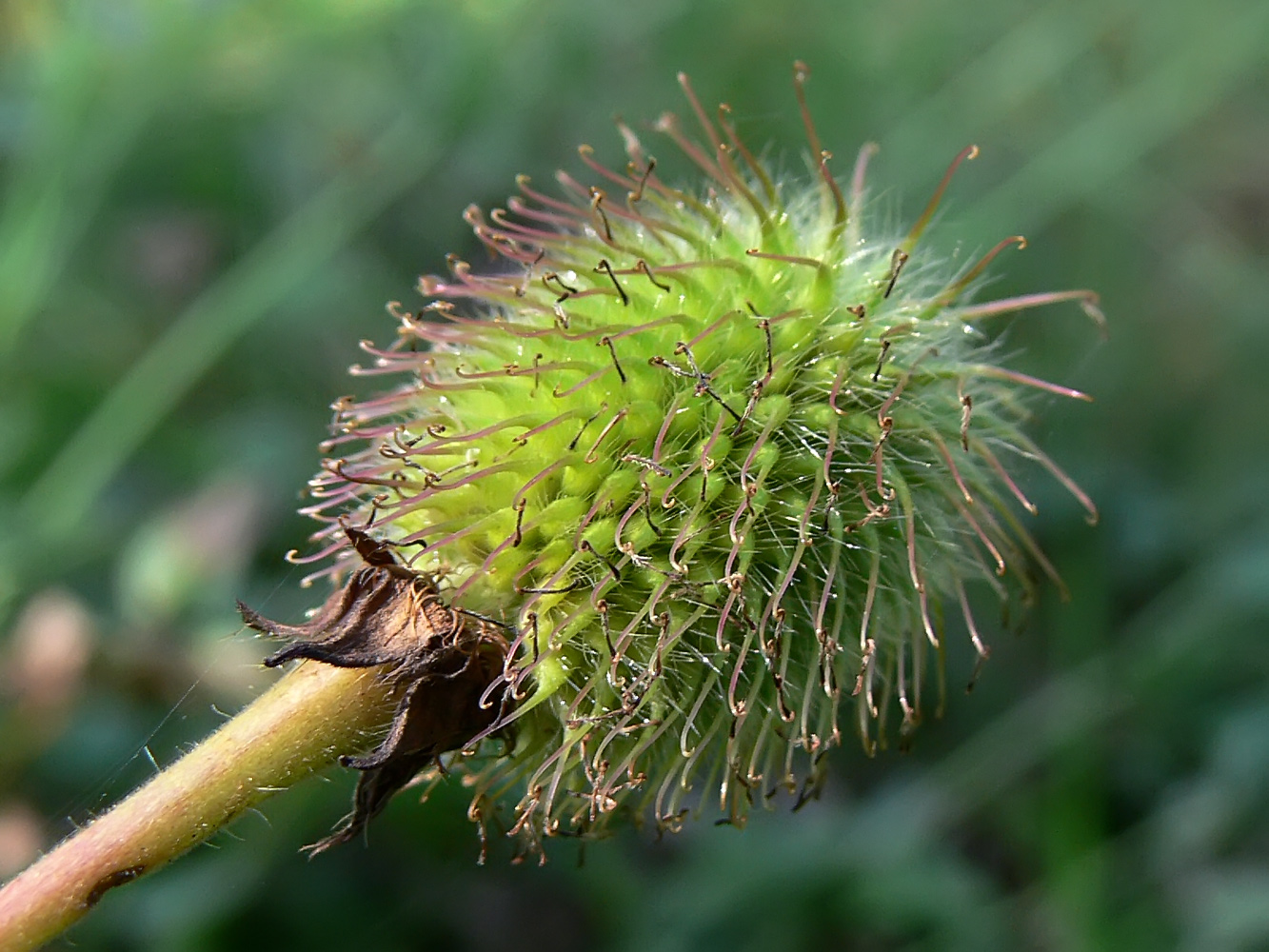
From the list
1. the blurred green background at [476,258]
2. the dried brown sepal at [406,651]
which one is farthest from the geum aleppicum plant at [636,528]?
the blurred green background at [476,258]

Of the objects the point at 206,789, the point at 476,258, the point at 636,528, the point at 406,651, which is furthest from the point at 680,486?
the point at 476,258

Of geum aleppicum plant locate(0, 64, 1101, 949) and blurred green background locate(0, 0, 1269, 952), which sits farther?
blurred green background locate(0, 0, 1269, 952)

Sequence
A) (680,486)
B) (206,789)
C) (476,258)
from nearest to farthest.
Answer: (206,789) → (680,486) → (476,258)

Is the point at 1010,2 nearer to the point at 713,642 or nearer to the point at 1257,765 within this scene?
the point at 1257,765

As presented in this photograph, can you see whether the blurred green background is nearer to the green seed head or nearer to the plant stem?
the plant stem

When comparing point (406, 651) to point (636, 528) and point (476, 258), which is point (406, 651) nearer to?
point (636, 528)

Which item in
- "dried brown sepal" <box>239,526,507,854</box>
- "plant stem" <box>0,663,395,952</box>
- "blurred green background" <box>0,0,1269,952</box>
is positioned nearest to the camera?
"plant stem" <box>0,663,395,952</box>

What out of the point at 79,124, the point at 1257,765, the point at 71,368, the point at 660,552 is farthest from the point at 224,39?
the point at 1257,765

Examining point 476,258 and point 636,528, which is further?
point 476,258

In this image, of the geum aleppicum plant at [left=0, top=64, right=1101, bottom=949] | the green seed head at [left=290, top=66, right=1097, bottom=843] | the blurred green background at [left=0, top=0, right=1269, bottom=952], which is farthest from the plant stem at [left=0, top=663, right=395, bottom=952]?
the blurred green background at [left=0, top=0, right=1269, bottom=952]
